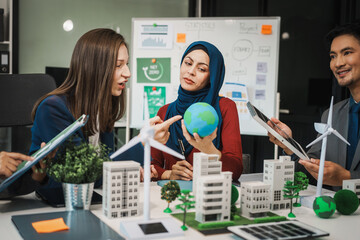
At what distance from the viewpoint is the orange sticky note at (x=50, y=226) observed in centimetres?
125

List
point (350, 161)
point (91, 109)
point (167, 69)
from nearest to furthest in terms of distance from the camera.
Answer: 1. point (91, 109)
2. point (350, 161)
3. point (167, 69)

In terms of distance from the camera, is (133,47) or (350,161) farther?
(133,47)

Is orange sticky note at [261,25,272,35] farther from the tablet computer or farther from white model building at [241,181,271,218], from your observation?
white model building at [241,181,271,218]

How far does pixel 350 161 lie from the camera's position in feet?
7.56

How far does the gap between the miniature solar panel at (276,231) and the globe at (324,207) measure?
22 cm

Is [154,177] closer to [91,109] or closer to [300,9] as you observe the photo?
[91,109]

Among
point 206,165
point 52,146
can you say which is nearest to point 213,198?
point 206,165

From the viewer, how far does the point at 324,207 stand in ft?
4.81

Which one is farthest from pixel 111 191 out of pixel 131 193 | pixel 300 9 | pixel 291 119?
pixel 300 9

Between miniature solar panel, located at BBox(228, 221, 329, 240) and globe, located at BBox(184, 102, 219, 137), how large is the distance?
0.51m

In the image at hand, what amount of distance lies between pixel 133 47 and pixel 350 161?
2.48 m

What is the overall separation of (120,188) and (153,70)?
284 cm

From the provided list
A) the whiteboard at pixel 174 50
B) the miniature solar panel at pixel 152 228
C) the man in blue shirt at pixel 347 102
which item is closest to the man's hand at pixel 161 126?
the miniature solar panel at pixel 152 228

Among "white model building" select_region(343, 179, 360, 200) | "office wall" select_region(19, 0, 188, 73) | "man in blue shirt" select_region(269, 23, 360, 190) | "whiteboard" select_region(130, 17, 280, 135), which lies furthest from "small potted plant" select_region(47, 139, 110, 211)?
"office wall" select_region(19, 0, 188, 73)
